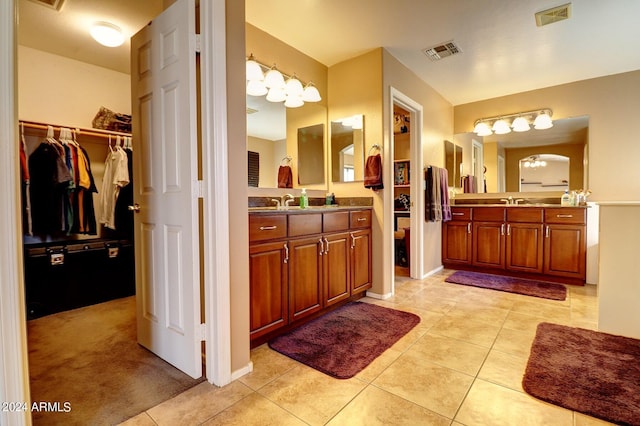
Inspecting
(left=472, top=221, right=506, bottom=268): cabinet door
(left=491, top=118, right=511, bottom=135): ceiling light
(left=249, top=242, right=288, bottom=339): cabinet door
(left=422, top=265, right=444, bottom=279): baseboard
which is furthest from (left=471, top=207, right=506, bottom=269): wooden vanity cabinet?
(left=249, top=242, right=288, bottom=339): cabinet door

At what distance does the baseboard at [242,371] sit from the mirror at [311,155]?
1.85 metres

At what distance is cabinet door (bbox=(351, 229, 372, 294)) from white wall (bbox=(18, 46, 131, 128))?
306 cm

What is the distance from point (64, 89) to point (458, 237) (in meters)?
4.90

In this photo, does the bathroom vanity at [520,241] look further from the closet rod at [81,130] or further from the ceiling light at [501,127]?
the closet rod at [81,130]

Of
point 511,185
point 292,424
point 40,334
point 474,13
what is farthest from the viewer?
point 511,185

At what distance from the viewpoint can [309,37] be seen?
2.73 metres

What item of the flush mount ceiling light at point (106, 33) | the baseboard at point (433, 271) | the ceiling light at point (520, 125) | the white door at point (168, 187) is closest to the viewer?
the white door at point (168, 187)

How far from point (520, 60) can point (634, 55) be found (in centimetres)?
107

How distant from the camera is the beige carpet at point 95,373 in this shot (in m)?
1.41

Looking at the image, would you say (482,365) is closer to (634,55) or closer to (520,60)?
(520,60)

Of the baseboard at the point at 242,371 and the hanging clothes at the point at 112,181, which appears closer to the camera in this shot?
the baseboard at the point at 242,371

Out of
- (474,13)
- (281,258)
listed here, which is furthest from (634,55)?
(281,258)

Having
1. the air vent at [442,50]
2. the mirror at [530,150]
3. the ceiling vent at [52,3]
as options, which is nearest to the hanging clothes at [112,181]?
the ceiling vent at [52,3]

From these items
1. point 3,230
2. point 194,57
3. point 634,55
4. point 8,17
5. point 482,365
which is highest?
point 634,55
